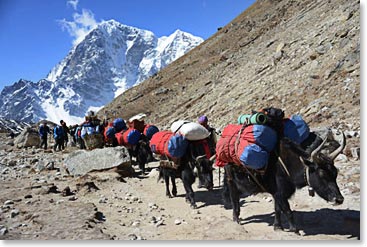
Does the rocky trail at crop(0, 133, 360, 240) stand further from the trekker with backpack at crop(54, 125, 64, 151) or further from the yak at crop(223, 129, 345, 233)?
the trekker with backpack at crop(54, 125, 64, 151)

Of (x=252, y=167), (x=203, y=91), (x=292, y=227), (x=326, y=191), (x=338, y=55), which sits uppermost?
(x=203, y=91)

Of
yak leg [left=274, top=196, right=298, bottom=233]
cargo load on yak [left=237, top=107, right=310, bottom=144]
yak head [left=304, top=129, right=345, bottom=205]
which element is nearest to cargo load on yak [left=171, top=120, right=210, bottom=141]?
cargo load on yak [left=237, top=107, right=310, bottom=144]

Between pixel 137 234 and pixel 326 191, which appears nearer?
pixel 326 191

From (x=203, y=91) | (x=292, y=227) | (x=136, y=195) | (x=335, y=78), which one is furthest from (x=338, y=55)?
(x=203, y=91)

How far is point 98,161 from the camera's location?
11812 mm

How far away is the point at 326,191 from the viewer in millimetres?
5324

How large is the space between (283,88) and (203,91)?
11.8 m

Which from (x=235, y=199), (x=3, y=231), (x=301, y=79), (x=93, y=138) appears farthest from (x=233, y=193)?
(x=93, y=138)

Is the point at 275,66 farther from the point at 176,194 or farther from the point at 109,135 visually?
the point at 176,194

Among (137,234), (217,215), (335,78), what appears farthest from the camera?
(335,78)

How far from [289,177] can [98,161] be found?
7.19 m

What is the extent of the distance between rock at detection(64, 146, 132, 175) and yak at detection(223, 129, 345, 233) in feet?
18.3

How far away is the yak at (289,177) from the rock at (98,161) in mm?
5569

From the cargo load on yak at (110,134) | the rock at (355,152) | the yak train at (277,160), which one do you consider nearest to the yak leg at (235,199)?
the yak train at (277,160)
